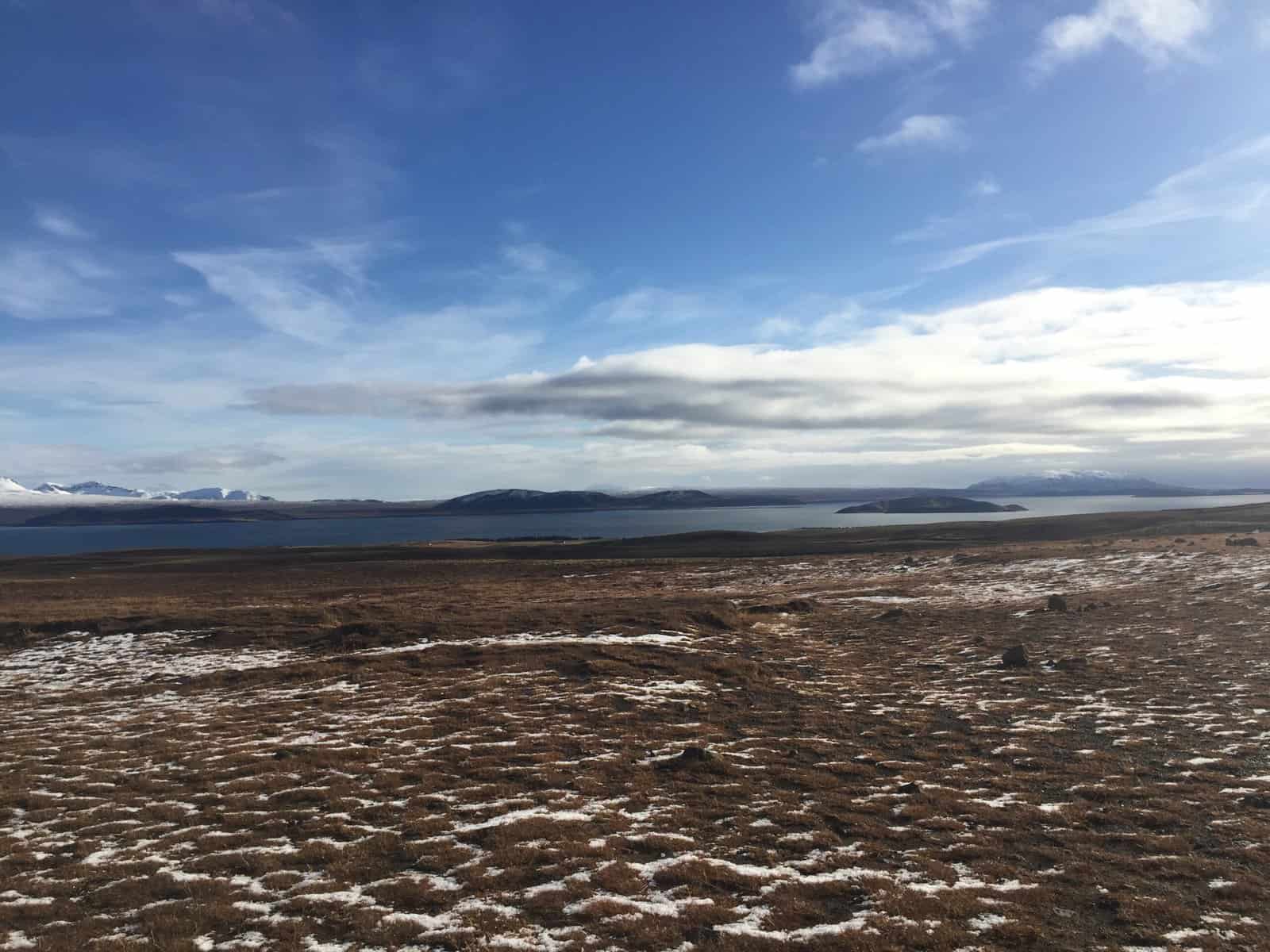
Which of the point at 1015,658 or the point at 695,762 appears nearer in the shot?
the point at 695,762

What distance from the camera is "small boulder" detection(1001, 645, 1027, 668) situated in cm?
2603

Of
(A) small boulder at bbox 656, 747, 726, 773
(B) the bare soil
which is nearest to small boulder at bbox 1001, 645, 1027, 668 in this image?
(B) the bare soil

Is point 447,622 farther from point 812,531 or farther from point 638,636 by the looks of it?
point 812,531

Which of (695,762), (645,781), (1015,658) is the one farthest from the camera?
(1015,658)

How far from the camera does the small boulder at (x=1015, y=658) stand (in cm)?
2603

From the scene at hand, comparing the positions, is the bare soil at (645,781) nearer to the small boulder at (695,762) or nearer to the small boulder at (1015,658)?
the small boulder at (695,762)

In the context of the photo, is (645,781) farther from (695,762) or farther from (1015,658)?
(1015,658)

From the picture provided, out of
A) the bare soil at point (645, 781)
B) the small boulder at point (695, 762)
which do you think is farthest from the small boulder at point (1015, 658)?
the small boulder at point (695, 762)

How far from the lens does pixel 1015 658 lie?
26.1 m

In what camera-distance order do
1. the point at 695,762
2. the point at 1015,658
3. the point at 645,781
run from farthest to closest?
the point at 1015,658
the point at 695,762
the point at 645,781

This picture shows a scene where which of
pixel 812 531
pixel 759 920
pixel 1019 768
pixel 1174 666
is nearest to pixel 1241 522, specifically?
pixel 812 531

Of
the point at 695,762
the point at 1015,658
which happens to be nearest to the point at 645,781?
the point at 695,762

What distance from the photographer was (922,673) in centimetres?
2611

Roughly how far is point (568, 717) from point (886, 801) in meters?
10.0
